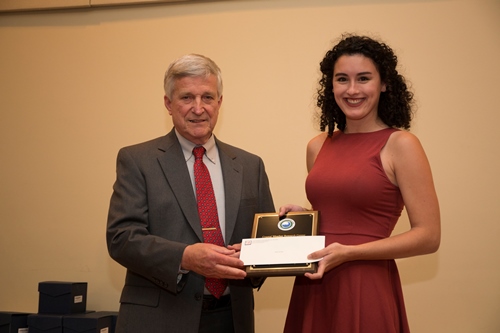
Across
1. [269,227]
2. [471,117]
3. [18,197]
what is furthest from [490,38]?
[18,197]

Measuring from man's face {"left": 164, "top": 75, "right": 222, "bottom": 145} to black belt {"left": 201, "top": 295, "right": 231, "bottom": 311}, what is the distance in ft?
2.20

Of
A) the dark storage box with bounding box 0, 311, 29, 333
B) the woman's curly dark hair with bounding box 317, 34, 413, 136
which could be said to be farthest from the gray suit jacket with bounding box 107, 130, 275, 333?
the dark storage box with bounding box 0, 311, 29, 333

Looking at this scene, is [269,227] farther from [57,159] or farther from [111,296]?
[57,159]

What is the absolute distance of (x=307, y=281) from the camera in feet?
7.47

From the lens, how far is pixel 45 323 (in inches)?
147

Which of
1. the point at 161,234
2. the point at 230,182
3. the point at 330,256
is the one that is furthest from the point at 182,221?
the point at 330,256

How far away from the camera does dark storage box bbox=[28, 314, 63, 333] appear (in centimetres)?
371

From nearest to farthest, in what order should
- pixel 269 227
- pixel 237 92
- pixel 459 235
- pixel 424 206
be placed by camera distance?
pixel 424 206 < pixel 269 227 < pixel 459 235 < pixel 237 92

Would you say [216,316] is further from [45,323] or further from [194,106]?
[45,323]

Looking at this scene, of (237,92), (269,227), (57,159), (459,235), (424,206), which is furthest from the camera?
(57,159)

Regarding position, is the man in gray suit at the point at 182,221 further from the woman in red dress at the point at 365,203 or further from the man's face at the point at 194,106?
the woman in red dress at the point at 365,203

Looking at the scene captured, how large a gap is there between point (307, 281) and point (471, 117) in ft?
6.75

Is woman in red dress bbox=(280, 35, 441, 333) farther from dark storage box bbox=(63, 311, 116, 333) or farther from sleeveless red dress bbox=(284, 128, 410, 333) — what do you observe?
dark storage box bbox=(63, 311, 116, 333)

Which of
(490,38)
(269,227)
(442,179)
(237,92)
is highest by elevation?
(490,38)
